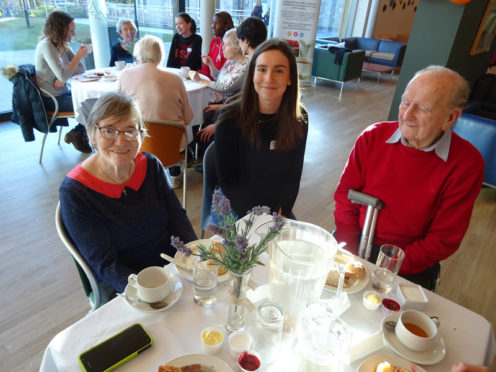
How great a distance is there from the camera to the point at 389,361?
850 mm

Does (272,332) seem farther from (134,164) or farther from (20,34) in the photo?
(20,34)

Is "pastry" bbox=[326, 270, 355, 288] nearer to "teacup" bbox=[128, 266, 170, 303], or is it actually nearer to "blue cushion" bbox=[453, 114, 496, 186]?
"teacup" bbox=[128, 266, 170, 303]

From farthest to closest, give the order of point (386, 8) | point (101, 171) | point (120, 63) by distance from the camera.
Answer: point (386, 8)
point (120, 63)
point (101, 171)

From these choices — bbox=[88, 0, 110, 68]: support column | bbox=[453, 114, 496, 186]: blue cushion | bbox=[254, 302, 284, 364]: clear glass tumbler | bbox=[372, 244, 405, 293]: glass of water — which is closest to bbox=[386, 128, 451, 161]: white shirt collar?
bbox=[372, 244, 405, 293]: glass of water

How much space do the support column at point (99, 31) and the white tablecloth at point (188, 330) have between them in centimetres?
513

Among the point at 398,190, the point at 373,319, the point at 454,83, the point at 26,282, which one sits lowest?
the point at 26,282

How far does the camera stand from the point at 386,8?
1032 cm

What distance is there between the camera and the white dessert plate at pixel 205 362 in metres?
0.79

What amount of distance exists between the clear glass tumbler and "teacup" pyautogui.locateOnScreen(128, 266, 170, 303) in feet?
0.93

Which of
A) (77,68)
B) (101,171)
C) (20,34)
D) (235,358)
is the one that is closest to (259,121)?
(101,171)

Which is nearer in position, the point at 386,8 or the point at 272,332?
the point at 272,332

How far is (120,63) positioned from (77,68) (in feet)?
1.59

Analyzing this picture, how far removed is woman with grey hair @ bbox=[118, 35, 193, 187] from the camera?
101 inches

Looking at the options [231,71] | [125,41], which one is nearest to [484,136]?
[231,71]
